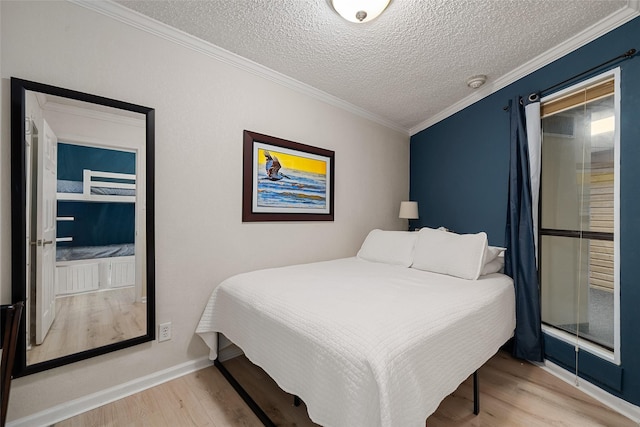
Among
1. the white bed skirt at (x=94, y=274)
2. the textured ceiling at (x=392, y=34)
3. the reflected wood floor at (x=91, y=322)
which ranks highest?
the textured ceiling at (x=392, y=34)

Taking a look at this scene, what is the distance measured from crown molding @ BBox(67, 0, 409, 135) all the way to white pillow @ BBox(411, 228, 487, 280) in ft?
5.45

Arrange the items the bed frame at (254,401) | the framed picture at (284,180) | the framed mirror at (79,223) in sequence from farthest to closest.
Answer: the framed picture at (284,180) < the bed frame at (254,401) < the framed mirror at (79,223)

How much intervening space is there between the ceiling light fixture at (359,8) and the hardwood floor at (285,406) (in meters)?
2.35

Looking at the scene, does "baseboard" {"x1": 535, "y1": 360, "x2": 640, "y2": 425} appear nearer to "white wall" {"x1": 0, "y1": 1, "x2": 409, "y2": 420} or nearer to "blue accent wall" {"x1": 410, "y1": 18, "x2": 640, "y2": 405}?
"blue accent wall" {"x1": 410, "y1": 18, "x2": 640, "y2": 405}

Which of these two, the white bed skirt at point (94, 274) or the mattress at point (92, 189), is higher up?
the mattress at point (92, 189)

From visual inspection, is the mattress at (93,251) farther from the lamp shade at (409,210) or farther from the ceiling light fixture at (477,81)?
the ceiling light fixture at (477,81)

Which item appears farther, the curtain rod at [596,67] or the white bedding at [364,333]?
the curtain rod at [596,67]

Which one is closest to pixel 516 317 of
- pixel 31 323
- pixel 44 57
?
pixel 31 323

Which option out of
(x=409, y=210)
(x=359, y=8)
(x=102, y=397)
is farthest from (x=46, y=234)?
(x=409, y=210)

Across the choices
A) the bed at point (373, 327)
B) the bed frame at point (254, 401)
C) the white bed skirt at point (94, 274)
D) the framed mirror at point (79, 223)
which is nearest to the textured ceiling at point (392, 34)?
the framed mirror at point (79, 223)

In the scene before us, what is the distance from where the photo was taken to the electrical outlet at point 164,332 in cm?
177

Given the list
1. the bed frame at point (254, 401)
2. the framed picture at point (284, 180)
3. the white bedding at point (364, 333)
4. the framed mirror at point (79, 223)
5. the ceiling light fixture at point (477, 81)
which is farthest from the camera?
the ceiling light fixture at point (477, 81)

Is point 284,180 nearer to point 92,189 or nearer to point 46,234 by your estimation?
point 92,189

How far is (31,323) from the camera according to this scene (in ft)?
4.50
